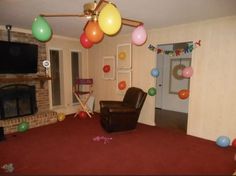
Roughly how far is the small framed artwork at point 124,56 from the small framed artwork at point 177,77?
1.99 metres

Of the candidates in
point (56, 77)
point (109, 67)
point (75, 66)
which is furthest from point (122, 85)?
point (56, 77)

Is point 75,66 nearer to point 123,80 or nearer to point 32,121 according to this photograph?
point 123,80

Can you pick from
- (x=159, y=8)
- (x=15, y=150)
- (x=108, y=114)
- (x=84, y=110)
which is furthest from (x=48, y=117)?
(x=159, y=8)

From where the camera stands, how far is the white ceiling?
94.6 inches

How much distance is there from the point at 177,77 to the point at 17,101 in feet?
15.6

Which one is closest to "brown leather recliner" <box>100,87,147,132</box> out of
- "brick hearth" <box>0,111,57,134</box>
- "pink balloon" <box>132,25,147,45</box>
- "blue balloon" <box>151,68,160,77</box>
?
"blue balloon" <box>151,68,160,77</box>

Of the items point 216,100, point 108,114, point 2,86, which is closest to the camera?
point 216,100

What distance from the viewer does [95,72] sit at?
548 cm

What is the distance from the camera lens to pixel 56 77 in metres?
5.01

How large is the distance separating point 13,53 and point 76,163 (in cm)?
289

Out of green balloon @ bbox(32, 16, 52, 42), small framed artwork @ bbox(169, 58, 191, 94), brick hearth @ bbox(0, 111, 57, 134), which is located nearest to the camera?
green balloon @ bbox(32, 16, 52, 42)

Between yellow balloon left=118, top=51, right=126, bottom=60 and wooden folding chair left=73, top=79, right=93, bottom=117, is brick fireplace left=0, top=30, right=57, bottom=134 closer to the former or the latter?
wooden folding chair left=73, top=79, right=93, bottom=117

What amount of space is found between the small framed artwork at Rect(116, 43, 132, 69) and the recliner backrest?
0.79 meters

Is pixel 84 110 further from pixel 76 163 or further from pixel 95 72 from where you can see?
pixel 76 163
